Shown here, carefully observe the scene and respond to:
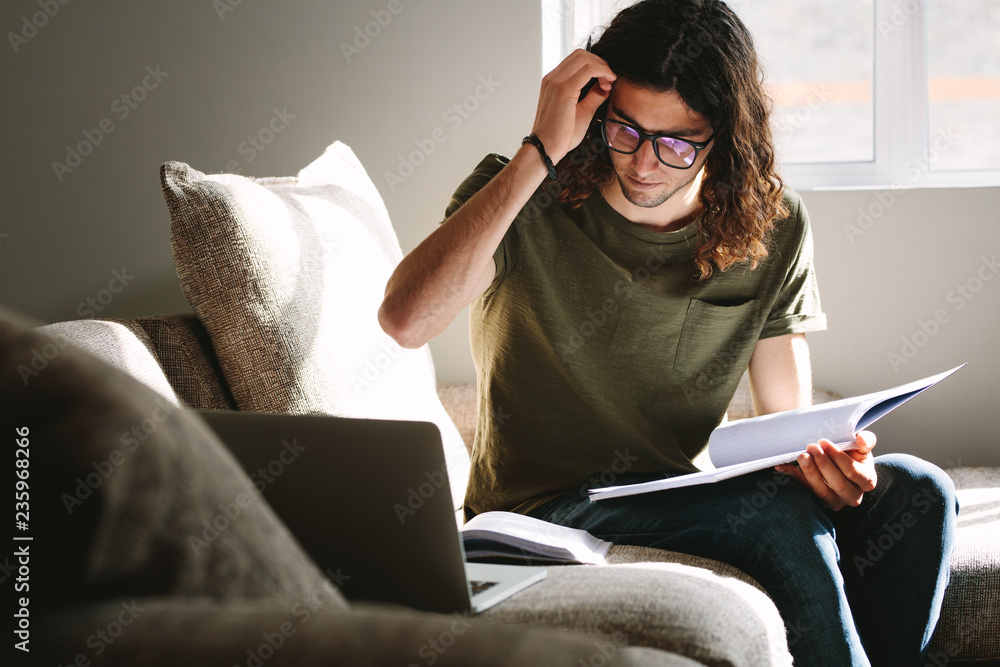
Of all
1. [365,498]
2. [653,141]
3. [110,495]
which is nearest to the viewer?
[110,495]

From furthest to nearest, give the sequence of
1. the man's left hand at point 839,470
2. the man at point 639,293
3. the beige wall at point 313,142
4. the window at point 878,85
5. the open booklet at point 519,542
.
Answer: the window at point 878,85 < the beige wall at point 313,142 < the man at point 639,293 < the man's left hand at point 839,470 < the open booklet at point 519,542

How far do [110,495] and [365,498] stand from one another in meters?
0.29

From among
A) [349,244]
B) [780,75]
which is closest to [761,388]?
[349,244]

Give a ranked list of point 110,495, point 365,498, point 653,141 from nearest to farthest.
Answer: point 110,495, point 365,498, point 653,141

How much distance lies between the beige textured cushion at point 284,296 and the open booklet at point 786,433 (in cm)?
42

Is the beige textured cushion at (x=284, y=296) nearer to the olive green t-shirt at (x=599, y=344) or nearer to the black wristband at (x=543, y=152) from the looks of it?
the olive green t-shirt at (x=599, y=344)

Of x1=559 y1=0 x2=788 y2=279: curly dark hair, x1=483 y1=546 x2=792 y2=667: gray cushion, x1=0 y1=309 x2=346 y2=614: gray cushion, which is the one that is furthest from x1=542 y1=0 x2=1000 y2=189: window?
x1=0 y1=309 x2=346 y2=614: gray cushion

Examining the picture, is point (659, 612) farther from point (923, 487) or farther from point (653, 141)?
point (653, 141)

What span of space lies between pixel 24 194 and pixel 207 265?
1.18 metres

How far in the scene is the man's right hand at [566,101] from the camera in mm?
1283

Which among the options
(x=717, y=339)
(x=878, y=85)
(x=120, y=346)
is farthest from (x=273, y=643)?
(x=878, y=85)

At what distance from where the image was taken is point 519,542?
3.06 ft

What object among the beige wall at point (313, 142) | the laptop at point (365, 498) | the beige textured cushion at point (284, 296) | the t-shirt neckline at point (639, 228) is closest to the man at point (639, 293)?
the t-shirt neckline at point (639, 228)

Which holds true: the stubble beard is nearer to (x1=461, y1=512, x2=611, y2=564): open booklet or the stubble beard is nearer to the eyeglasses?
the eyeglasses
